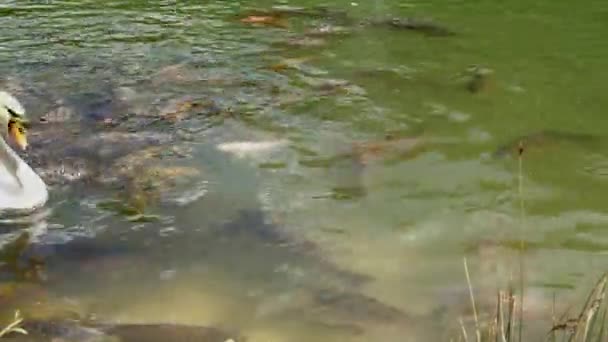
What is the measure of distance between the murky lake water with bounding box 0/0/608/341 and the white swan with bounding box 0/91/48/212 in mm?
150

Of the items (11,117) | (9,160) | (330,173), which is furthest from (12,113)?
(330,173)

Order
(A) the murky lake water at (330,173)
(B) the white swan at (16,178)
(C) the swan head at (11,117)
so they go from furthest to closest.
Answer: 1. (B) the white swan at (16,178)
2. (C) the swan head at (11,117)
3. (A) the murky lake water at (330,173)

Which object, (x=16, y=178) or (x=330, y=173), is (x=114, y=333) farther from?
(x=330, y=173)

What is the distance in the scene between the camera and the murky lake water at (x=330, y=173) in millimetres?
4715

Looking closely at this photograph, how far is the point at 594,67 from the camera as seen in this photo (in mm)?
7555

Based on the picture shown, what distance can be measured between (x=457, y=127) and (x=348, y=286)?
214cm

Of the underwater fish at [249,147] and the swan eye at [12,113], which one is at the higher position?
the swan eye at [12,113]

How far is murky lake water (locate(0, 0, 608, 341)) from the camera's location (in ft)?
15.5

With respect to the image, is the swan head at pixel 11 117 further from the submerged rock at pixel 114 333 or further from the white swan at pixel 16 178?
the submerged rock at pixel 114 333

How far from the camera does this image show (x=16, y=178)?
535cm

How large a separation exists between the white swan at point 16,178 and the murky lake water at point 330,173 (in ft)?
0.49

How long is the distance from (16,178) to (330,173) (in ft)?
6.13

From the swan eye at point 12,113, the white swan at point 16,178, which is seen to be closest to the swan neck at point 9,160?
the white swan at point 16,178

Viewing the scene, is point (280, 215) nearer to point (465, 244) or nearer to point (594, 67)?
point (465, 244)
